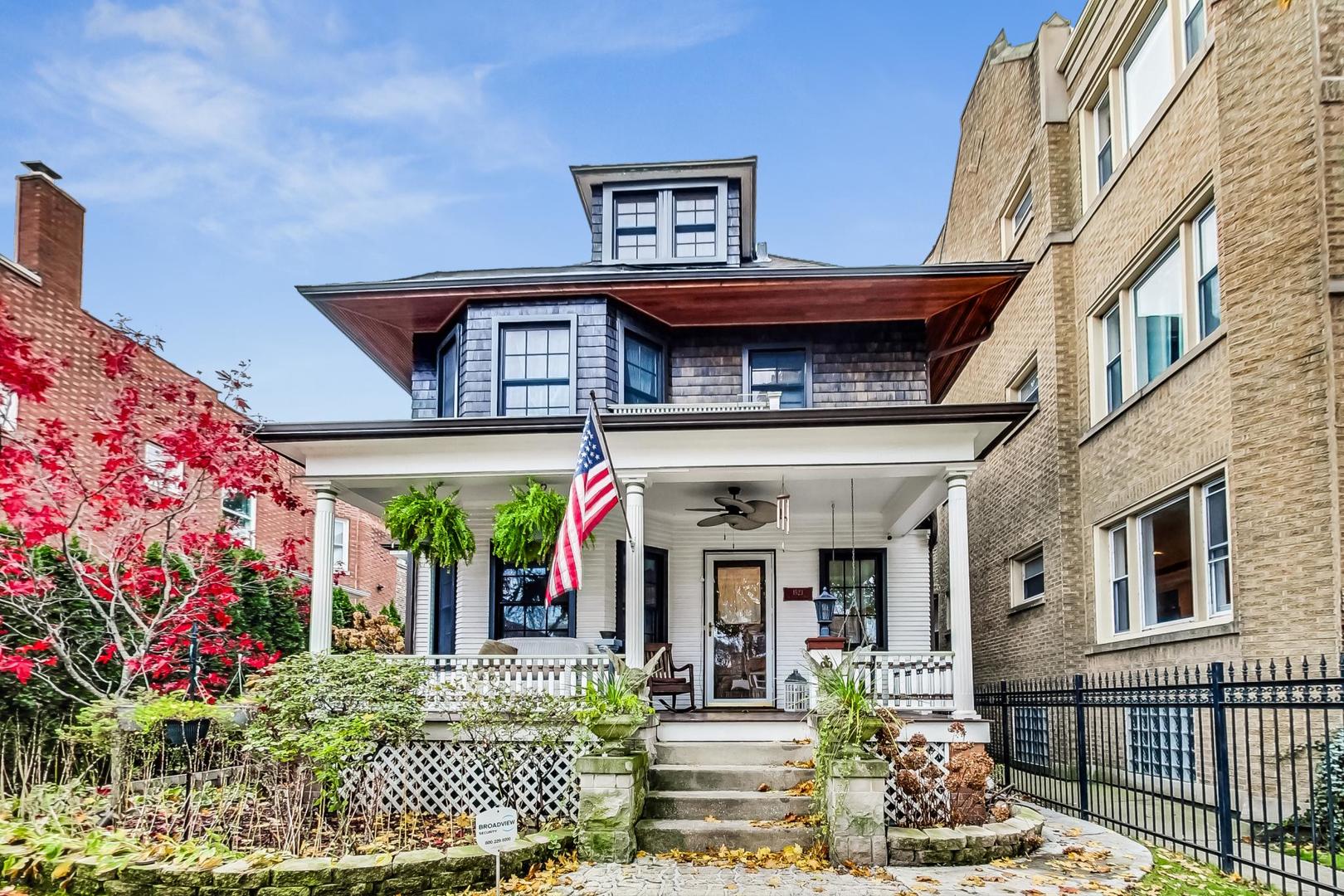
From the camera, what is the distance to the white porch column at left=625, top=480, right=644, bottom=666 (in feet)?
35.2

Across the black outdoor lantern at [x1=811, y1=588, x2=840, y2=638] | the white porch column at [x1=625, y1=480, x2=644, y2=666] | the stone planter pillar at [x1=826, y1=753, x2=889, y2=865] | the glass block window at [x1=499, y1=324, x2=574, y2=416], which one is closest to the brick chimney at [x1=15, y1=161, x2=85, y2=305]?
the glass block window at [x1=499, y1=324, x2=574, y2=416]

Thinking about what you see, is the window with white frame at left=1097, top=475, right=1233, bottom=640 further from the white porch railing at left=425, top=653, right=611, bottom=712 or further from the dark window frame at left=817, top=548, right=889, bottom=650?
the white porch railing at left=425, top=653, right=611, bottom=712

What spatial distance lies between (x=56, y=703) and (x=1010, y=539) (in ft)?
44.8

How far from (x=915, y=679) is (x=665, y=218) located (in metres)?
7.93

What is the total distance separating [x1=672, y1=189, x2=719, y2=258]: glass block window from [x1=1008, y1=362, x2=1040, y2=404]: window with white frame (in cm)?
557

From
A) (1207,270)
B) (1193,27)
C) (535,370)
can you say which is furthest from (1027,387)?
(535,370)

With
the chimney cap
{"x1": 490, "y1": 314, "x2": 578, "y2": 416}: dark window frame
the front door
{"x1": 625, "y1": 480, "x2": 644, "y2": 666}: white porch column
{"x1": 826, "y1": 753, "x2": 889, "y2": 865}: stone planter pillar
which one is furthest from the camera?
the chimney cap

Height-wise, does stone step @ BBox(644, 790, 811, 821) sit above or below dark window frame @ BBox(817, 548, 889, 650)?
below

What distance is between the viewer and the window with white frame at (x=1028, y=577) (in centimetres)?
1555

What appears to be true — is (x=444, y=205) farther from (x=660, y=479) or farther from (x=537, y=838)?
(x=537, y=838)

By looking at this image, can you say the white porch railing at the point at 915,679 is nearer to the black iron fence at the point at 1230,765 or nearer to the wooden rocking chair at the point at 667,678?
the black iron fence at the point at 1230,765

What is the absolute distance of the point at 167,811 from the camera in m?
8.52

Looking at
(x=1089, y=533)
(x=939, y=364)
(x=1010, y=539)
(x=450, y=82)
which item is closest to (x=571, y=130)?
(x=450, y=82)

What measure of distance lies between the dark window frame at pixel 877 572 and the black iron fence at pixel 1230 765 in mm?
2011
